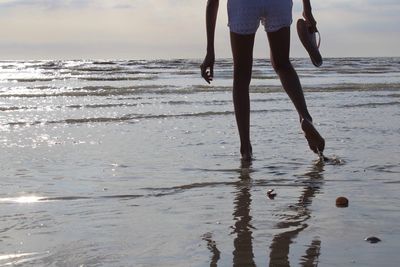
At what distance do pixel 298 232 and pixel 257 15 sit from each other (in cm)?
242

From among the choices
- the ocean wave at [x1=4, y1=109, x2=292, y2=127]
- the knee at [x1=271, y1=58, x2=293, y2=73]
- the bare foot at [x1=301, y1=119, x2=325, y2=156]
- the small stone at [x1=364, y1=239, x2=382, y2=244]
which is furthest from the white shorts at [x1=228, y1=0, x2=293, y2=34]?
the ocean wave at [x1=4, y1=109, x2=292, y2=127]

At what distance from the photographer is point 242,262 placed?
2.74 meters

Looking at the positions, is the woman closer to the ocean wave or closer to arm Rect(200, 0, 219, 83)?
arm Rect(200, 0, 219, 83)

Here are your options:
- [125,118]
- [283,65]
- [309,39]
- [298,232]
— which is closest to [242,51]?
[283,65]

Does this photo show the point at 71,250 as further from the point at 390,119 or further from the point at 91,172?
the point at 390,119

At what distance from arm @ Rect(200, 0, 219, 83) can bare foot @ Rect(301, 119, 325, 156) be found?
0.79m

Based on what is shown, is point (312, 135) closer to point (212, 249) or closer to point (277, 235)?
point (277, 235)

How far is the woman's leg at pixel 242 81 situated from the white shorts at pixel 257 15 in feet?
0.29

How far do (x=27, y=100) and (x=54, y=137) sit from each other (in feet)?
22.7

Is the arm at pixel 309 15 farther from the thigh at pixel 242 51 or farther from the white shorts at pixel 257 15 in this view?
the thigh at pixel 242 51

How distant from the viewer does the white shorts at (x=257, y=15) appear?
5.18m

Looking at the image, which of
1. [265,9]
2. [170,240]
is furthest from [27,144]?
[170,240]

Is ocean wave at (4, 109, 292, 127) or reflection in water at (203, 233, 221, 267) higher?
reflection in water at (203, 233, 221, 267)

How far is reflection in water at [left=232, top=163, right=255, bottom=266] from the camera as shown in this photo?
9.16 feet
